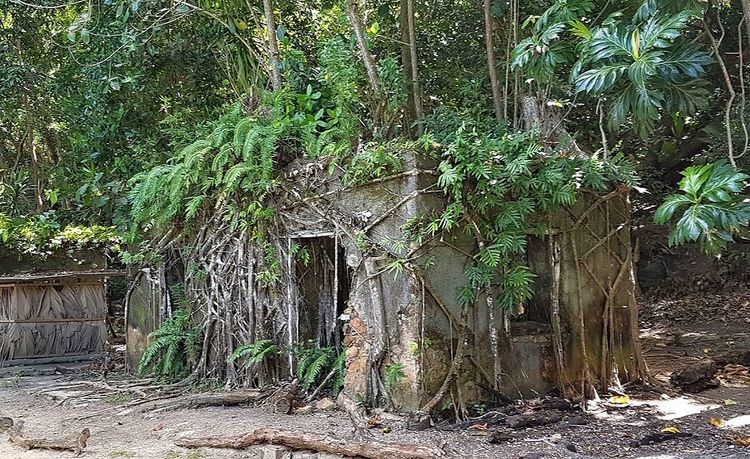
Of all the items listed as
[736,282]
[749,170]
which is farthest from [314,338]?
[736,282]

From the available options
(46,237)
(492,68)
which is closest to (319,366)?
(492,68)

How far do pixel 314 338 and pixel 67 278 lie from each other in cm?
546

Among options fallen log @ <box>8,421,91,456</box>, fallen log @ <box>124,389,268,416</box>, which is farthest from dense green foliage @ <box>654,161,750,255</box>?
fallen log @ <box>8,421,91,456</box>

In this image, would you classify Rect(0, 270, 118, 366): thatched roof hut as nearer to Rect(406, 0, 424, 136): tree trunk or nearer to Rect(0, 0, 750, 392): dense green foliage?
Rect(0, 0, 750, 392): dense green foliage

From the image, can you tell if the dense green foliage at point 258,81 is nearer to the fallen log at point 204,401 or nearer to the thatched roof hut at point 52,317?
the thatched roof hut at point 52,317

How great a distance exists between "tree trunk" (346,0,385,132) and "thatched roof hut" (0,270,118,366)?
5.79m

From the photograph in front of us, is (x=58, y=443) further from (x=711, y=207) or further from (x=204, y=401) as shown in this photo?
(x=711, y=207)

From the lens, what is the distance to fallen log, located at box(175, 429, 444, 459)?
548cm

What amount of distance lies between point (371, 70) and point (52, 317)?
284 inches

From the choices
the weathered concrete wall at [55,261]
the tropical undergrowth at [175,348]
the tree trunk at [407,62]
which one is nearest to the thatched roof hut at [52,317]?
the weathered concrete wall at [55,261]

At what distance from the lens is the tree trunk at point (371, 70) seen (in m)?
7.70

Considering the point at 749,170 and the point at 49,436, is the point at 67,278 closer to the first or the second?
the point at 49,436

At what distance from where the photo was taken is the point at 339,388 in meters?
7.58

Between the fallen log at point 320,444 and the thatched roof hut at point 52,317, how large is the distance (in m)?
5.94
